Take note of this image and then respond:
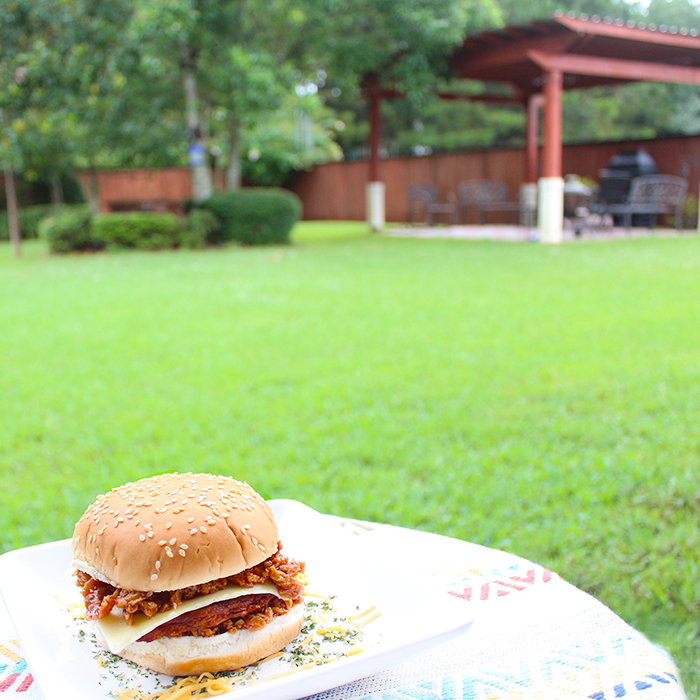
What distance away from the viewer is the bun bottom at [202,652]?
1043 mm

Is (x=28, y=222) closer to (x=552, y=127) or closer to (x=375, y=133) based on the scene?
(x=375, y=133)

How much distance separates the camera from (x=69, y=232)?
14.9 meters

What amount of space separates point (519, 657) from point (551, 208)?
14078 millimetres

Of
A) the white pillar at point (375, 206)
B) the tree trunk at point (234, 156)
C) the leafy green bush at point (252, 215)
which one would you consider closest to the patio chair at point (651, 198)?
the white pillar at point (375, 206)

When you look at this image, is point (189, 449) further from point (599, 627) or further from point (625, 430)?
point (599, 627)

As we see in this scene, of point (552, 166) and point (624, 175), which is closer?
point (552, 166)

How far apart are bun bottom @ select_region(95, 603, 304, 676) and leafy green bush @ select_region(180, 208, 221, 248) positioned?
14.5 meters

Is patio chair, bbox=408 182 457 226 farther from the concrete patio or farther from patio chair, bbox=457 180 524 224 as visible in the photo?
the concrete patio

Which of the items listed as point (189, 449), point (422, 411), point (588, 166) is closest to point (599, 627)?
point (189, 449)

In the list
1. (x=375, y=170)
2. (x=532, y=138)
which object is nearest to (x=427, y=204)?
(x=375, y=170)

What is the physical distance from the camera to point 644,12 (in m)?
29.3

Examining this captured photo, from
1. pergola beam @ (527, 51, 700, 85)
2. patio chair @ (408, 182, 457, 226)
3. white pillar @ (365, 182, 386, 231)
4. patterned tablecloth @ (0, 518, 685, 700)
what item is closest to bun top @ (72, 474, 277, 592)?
patterned tablecloth @ (0, 518, 685, 700)

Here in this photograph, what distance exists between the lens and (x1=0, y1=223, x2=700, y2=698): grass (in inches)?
117

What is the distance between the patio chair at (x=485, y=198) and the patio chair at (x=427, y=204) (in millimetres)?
650
